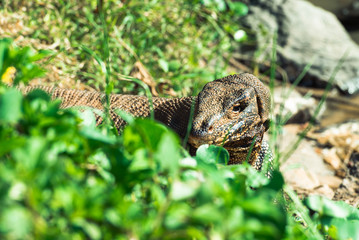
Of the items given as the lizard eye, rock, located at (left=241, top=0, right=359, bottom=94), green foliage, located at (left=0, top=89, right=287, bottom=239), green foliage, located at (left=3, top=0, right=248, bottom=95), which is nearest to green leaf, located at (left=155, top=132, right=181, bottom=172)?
green foliage, located at (left=0, top=89, right=287, bottom=239)

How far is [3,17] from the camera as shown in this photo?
6117 mm

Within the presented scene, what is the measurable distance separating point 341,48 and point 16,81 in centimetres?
953

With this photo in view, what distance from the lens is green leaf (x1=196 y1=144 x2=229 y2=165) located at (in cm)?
188

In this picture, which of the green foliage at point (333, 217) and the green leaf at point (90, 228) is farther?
the green foliage at point (333, 217)

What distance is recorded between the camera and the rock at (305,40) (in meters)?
9.71

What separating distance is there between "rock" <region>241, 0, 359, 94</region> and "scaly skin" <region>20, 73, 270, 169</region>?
5.34m

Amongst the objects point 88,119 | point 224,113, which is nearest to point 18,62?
point 88,119

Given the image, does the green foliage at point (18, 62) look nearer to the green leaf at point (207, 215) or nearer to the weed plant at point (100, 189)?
the weed plant at point (100, 189)

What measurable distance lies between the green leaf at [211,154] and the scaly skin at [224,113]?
1.52 m

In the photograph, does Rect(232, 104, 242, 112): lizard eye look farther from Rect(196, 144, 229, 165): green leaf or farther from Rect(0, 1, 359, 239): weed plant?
Rect(0, 1, 359, 239): weed plant

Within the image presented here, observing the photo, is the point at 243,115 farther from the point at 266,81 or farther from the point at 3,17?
the point at 266,81

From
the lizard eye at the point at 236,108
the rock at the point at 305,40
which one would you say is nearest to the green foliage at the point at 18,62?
the lizard eye at the point at 236,108

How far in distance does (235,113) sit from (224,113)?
139 mm

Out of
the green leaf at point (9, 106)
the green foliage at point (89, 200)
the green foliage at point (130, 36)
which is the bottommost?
the green foliage at point (130, 36)
